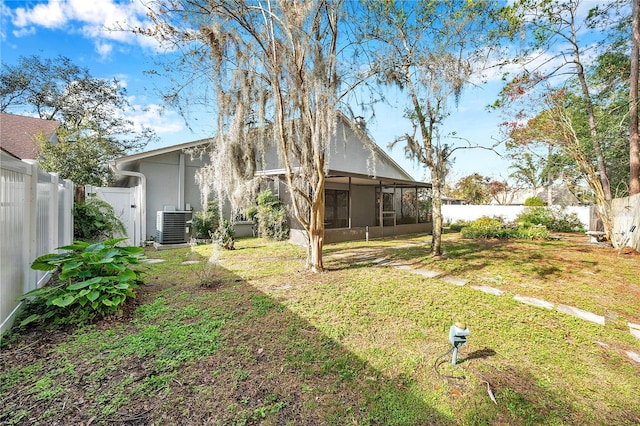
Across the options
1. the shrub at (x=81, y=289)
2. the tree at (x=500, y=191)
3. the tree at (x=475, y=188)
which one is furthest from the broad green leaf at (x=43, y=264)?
the tree at (x=500, y=191)

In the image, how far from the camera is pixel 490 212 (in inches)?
698

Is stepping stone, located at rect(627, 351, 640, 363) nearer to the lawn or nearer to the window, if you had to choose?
the lawn

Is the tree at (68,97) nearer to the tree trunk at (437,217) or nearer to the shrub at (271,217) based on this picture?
the shrub at (271,217)

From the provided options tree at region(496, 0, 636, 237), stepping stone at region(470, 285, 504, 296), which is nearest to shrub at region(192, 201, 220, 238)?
stepping stone at region(470, 285, 504, 296)

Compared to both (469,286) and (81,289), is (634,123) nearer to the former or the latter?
(469,286)

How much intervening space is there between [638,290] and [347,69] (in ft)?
22.2

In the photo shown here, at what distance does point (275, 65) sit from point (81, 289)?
4.35 m

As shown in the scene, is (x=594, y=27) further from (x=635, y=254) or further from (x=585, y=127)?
(x=635, y=254)

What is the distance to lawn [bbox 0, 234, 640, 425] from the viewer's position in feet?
6.33

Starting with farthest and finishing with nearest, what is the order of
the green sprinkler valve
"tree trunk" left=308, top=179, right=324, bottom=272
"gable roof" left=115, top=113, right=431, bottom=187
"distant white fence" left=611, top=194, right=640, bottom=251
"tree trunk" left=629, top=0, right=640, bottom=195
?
"gable roof" left=115, top=113, right=431, bottom=187, "tree trunk" left=629, top=0, right=640, bottom=195, "distant white fence" left=611, top=194, right=640, bottom=251, "tree trunk" left=308, top=179, right=324, bottom=272, the green sprinkler valve

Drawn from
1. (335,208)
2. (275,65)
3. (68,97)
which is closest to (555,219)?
(335,208)

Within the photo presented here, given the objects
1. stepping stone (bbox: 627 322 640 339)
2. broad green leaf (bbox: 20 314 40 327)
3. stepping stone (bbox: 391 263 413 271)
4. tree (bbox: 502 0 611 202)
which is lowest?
stepping stone (bbox: 627 322 640 339)

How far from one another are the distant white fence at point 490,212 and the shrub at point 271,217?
1294 cm

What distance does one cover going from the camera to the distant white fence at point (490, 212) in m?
14.4
